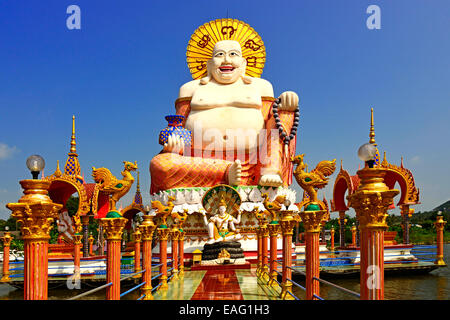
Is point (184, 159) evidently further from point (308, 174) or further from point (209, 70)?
point (308, 174)

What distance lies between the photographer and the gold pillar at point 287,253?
780 centimetres

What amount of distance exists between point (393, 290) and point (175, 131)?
9.03 metres

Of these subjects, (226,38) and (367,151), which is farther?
(226,38)

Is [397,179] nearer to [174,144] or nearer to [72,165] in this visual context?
[174,144]

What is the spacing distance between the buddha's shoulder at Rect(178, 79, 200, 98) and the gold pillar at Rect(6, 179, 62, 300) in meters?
14.8

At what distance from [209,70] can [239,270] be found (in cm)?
938

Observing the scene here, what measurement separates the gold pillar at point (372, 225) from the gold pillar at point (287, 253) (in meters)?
3.70

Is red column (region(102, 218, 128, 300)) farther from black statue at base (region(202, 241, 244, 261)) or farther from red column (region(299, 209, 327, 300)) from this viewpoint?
black statue at base (region(202, 241, 244, 261))

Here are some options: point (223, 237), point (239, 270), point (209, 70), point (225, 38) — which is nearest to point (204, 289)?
point (239, 270)

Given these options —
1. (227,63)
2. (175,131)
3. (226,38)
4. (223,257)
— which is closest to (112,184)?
(223,257)

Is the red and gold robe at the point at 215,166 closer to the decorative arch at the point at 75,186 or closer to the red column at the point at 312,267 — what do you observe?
the decorative arch at the point at 75,186

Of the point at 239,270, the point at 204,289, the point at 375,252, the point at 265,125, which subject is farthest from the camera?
the point at 265,125

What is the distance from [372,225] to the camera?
158 inches
